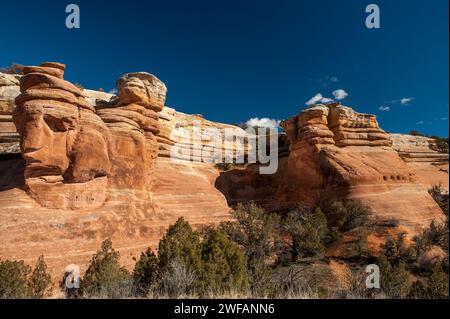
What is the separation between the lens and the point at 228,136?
33.9 m

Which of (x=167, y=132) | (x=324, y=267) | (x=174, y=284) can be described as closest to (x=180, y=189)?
(x=167, y=132)

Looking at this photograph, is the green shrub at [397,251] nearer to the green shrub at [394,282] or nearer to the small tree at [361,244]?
the small tree at [361,244]

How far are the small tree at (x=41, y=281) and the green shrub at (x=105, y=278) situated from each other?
1107 mm

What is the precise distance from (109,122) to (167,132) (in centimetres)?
773

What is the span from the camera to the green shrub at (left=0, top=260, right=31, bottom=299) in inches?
333

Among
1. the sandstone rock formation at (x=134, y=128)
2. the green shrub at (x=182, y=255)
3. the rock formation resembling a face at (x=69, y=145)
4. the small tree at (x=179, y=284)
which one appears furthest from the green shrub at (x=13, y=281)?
the sandstone rock formation at (x=134, y=128)

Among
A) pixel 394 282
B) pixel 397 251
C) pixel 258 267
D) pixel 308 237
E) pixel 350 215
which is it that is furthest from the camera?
pixel 350 215

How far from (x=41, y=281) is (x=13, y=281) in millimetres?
Result: 1022

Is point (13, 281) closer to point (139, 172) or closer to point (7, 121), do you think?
point (139, 172)

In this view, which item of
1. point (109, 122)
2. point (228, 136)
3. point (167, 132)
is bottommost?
point (109, 122)

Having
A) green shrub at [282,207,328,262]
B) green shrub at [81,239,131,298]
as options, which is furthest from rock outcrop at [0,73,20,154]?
green shrub at [282,207,328,262]

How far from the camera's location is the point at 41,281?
9.93 meters

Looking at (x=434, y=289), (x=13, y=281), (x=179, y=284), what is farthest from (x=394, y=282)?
(x=13, y=281)
